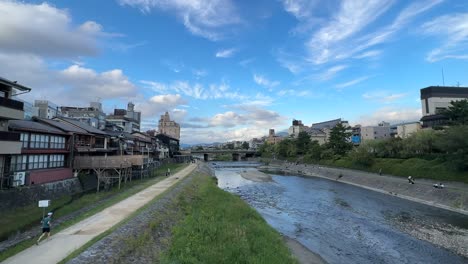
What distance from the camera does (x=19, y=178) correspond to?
998 inches

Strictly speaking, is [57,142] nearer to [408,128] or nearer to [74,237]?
[74,237]

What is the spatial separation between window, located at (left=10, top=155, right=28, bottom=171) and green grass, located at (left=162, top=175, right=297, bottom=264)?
15.9m

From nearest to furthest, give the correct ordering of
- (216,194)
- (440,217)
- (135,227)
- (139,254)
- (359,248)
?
(139,254) → (135,227) → (359,248) → (440,217) → (216,194)

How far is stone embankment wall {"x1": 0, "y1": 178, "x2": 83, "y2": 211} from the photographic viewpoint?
22.8 metres

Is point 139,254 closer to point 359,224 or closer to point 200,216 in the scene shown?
point 200,216

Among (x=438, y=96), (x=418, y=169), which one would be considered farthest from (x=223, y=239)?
(x=438, y=96)

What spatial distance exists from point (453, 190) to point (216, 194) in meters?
29.4

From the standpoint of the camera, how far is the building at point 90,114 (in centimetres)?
5956

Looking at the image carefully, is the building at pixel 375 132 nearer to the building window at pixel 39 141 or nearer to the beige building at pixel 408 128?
the beige building at pixel 408 128

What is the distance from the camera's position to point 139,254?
1388cm

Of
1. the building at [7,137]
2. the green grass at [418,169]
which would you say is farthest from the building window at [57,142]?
the green grass at [418,169]

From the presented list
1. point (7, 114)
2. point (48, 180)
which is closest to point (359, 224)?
point (48, 180)

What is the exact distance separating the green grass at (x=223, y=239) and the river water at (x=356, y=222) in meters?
3.74

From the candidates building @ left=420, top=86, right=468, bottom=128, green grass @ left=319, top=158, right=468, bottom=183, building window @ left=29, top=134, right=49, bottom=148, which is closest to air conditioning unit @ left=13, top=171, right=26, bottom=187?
building window @ left=29, top=134, right=49, bottom=148
